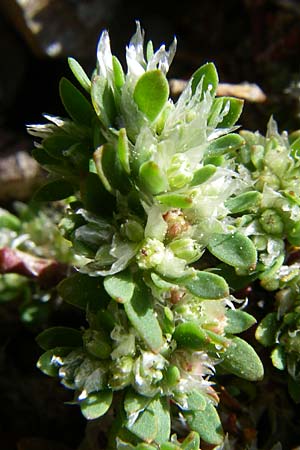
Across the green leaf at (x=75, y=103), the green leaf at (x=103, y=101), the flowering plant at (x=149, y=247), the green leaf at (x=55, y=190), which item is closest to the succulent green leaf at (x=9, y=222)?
the green leaf at (x=55, y=190)

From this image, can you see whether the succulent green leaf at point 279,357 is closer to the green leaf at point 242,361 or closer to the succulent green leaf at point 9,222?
the green leaf at point 242,361

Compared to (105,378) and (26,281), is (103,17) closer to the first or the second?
(26,281)

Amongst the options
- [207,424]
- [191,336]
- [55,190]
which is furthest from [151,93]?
[207,424]

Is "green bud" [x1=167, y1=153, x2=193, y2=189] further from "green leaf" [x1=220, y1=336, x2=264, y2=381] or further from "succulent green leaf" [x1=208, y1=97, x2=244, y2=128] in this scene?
"green leaf" [x1=220, y1=336, x2=264, y2=381]

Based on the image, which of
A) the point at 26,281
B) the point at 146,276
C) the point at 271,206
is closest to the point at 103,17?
the point at 26,281

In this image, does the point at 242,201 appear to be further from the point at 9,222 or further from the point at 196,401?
the point at 9,222

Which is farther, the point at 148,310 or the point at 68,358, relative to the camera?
the point at 68,358
